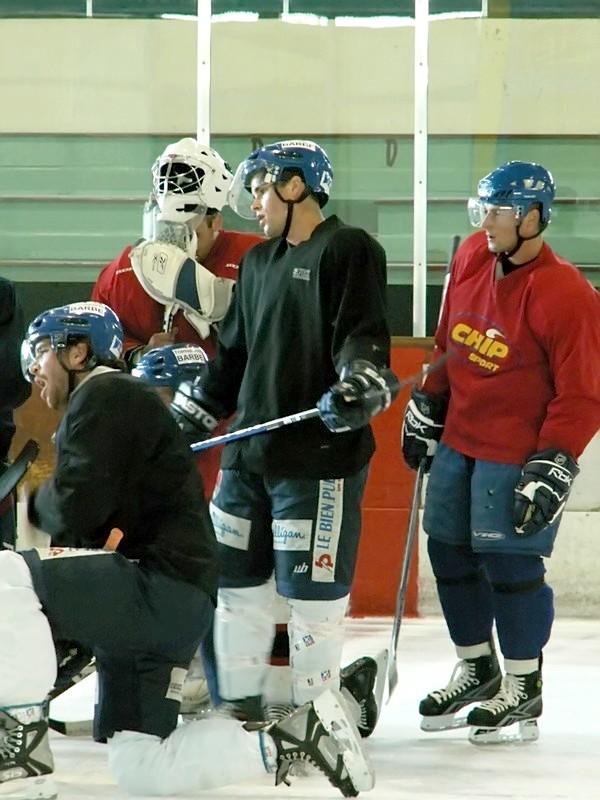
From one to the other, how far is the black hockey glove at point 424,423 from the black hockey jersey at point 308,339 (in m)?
0.40

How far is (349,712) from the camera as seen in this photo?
2834mm

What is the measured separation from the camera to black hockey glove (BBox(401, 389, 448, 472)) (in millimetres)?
3701

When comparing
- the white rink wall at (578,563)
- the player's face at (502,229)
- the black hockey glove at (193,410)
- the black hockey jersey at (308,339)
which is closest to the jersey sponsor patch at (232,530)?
the black hockey jersey at (308,339)

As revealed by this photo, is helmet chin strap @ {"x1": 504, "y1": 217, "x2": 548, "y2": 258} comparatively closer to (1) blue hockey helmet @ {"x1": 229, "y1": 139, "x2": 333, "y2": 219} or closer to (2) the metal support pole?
(1) blue hockey helmet @ {"x1": 229, "y1": 139, "x2": 333, "y2": 219}

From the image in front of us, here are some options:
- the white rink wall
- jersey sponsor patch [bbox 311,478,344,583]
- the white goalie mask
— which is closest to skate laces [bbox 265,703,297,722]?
jersey sponsor patch [bbox 311,478,344,583]

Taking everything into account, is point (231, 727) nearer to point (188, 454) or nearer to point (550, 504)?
point (188, 454)

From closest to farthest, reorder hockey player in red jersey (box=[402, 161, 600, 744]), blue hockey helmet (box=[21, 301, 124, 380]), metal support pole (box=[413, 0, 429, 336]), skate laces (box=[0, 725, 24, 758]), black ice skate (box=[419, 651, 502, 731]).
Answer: skate laces (box=[0, 725, 24, 758])
blue hockey helmet (box=[21, 301, 124, 380])
hockey player in red jersey (box=[402, 161, 600, 744])
black ice skate (box=[419, 651, 502, 731])
metal support pole (box=[413, 0, 429, 336])

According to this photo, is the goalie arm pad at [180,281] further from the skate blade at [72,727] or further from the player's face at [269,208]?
the skate blade at [72,727]

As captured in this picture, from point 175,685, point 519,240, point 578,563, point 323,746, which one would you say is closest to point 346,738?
point 323,746

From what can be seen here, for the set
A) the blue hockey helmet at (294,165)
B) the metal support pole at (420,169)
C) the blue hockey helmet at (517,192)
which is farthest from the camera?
the metal support pole at (420,169)

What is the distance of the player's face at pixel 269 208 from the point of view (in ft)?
10.8

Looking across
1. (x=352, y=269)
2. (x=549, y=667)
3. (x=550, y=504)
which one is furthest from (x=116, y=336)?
(x=549, y=667)

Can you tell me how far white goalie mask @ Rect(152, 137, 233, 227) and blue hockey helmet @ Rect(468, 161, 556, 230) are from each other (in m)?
0.59

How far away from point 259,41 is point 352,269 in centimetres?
235
